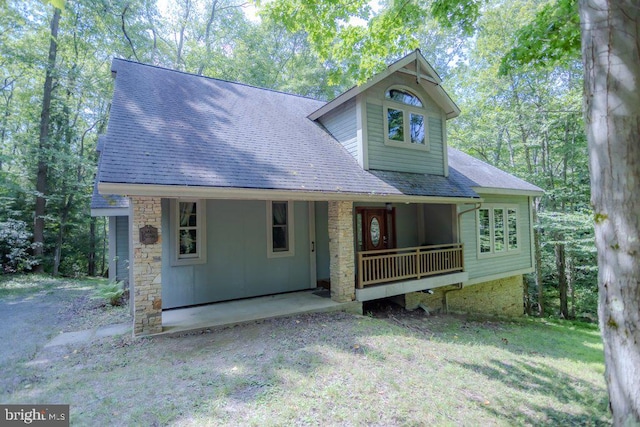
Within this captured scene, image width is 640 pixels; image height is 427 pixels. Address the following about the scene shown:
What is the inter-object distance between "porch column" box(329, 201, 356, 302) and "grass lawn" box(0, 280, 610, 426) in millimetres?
977

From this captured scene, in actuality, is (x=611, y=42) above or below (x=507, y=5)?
below

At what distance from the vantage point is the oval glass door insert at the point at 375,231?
30.9 feet

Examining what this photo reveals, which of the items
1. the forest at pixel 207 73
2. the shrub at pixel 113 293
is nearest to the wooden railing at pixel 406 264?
the forest at pixel 207 73

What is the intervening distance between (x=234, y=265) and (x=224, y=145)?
281 centimetres

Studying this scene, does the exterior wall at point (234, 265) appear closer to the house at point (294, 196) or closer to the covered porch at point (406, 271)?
the house at point (294, 196)

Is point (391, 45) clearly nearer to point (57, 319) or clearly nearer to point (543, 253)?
point (57, 319)

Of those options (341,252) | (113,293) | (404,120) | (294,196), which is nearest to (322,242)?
(341,252)

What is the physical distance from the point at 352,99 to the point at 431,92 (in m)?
2.56

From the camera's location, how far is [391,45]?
23.5ft

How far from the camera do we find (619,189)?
2.24 metres

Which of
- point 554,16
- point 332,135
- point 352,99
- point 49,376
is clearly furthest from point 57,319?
point 554,16

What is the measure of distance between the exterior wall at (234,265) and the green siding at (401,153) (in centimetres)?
251

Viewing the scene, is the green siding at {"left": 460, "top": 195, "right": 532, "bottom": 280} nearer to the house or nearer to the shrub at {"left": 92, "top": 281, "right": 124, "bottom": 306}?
the house

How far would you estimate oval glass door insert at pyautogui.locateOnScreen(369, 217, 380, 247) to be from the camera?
9406 mm
